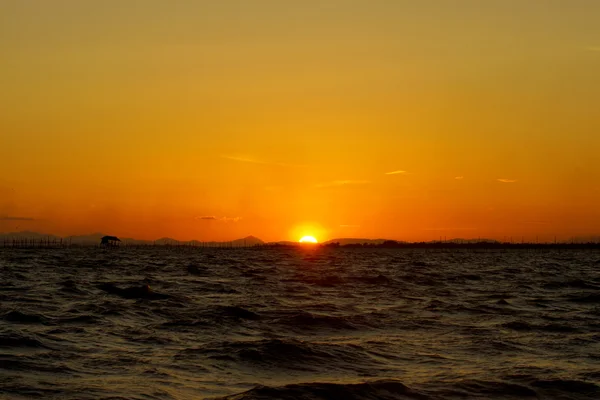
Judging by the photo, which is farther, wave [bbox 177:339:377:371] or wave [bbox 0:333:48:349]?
wave [bbox 0:333:48:349]

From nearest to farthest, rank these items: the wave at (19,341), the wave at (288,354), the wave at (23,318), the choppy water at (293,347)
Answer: the choppy water at (293,347)
the wave at (288,354)
the wave at (19,341)
the wave at (23,318)

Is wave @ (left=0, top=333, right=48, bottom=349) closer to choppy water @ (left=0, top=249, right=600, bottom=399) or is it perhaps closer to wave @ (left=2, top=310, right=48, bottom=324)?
choppy water @ (left=0, top=249, right=600, bottom=399)

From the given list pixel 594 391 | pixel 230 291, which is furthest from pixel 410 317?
pixel 230 291

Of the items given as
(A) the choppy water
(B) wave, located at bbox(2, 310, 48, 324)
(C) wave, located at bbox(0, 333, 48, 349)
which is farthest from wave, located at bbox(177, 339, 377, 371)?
(B) wave, located at bbox(2, 310, 48, 324)

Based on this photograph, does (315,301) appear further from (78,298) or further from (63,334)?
(63,334)

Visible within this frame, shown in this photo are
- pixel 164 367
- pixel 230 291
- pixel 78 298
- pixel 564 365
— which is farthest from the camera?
pixel 230 291

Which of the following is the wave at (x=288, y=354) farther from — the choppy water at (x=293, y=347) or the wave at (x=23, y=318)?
the wave at (x=23, y=318)

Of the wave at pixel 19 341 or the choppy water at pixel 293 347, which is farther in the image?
the wave at pixel 19 341

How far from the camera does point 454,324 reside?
26.3 metres

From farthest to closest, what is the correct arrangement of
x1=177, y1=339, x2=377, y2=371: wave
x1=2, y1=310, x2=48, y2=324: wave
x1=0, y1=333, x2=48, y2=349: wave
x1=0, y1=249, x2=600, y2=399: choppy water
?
x1=2, y1=310, x2=48, y2=324: wave < x1=0, y1=333, x2=48, y2=349: wave < x1=177, y1=339, x2=377, y2=371: wave < x1=0, y1=249, x2=600, y2=399: choppy water

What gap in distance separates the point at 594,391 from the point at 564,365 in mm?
3142

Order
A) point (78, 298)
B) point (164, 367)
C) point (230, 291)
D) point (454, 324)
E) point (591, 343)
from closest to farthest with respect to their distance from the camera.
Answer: point (164, 367) → point (591, 343) → point (454, 324) → point (78, 298) → point (230, 291)

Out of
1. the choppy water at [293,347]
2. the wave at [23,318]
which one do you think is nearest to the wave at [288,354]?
the choppy water at [293,347]

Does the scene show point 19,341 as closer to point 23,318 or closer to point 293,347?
point 23,318
